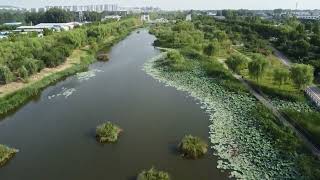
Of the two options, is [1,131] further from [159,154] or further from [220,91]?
[220,91]

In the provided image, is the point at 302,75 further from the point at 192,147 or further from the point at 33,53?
the point at 33,53

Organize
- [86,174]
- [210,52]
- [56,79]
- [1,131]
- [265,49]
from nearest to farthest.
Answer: [86,174] < [1,131] < [56,79] < [210,52] < [265,49]

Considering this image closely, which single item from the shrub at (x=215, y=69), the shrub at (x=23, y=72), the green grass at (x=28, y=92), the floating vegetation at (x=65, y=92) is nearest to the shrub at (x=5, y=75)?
the shrub at (x=23, y=72)

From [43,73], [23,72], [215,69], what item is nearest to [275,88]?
[215,69]

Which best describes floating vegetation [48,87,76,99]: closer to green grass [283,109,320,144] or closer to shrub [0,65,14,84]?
shrub [0,65,14,84]

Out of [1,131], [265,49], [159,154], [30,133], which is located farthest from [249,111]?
[265,49]

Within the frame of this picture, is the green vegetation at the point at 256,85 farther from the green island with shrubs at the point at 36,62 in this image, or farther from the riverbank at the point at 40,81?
the green island with shrubs at the point at 36,62
